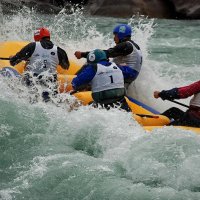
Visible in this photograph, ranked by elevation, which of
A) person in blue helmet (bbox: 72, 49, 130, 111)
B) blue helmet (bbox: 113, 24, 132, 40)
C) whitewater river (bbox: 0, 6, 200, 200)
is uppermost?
blue helmet (bbox: 113, 24, 132, 40)

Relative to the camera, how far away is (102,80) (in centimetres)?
673

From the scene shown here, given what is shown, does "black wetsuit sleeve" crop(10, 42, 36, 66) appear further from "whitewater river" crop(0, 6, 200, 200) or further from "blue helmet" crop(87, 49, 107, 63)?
"blue helmet" crop(87, 49, 107, 63)

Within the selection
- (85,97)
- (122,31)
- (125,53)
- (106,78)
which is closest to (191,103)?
(106,78)

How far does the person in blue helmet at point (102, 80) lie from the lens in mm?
6684

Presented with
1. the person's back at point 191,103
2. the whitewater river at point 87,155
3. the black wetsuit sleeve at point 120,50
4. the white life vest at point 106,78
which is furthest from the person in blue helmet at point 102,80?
the black wetsuit sleeve at point 120,50

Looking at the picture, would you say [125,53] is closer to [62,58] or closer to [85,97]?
[62,58]

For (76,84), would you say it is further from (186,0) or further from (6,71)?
(186,0)

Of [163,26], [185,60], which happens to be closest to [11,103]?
[185,60]

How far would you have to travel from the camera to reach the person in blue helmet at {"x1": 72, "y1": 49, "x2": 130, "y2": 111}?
6684 millimetres

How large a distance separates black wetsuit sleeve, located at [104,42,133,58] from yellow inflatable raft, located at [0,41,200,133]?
711 mm

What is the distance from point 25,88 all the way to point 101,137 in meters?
2.00

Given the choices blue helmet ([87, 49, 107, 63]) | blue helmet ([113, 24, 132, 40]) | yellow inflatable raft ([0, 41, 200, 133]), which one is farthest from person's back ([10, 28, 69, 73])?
blue helmet ([87, 49, 107, 63])

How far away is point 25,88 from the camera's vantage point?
782 cm

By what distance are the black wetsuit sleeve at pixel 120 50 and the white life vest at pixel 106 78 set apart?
1282 millimetres
